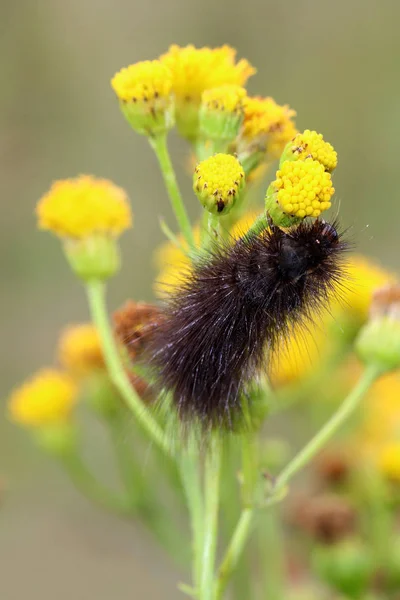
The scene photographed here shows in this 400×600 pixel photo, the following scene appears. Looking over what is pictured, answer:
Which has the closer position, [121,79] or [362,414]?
[121,79]

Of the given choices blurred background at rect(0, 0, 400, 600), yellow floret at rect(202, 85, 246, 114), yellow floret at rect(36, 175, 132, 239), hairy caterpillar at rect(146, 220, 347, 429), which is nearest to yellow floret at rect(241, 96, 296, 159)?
yellow floret at rect(202, 85, 246, 114)

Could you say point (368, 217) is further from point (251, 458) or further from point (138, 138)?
point (251, 458)

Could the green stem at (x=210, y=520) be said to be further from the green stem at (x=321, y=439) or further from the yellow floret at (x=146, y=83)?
the yellow floret at (x=146, y=83)

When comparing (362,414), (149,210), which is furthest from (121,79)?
(149,210)

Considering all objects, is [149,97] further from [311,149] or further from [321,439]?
[321,439]

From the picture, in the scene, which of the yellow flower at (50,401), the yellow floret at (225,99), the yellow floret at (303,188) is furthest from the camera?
the yellow flower at (50,401)

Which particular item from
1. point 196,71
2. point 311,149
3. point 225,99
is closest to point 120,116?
point 196,71

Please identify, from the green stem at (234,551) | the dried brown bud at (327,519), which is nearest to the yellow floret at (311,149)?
the green stem at (234,551)
